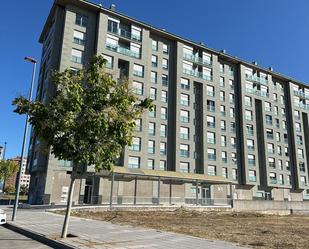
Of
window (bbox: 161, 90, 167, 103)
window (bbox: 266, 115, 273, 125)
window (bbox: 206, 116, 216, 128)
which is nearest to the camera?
window (bbox: 161, 90, 167, 103)

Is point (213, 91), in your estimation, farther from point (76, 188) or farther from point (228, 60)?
point (76, 188)

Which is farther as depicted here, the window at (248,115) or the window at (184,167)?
the window at (248,115)

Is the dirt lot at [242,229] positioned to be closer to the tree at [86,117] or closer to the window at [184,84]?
the tree at [86,117]

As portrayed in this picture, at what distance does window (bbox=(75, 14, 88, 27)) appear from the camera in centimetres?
4383

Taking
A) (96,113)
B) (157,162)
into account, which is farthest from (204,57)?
(96,113)

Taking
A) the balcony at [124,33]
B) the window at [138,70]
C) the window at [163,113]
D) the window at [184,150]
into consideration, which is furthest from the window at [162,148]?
the balcony at [124,33]

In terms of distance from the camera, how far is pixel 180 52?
5194cm

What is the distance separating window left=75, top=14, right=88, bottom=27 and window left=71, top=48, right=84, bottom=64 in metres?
4.09

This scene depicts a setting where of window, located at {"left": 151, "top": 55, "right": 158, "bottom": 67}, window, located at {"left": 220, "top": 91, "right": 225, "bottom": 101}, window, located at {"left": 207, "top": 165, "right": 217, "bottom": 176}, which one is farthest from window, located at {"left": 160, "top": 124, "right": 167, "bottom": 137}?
window, located at {"left": 220, "top": 91, "right": 225, "bottom": 101}

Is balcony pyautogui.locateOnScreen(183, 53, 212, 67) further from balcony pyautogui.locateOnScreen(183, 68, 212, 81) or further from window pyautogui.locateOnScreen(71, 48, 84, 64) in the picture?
window pyautogui.locateOnScreen(71, 48, 84, 64)

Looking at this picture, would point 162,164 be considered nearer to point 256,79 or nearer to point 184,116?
point 184,116

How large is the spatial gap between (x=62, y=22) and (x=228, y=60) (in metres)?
29.0

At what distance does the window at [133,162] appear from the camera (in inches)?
1690

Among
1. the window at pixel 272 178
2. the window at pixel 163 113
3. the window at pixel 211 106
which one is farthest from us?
the window at pixel 272 178
